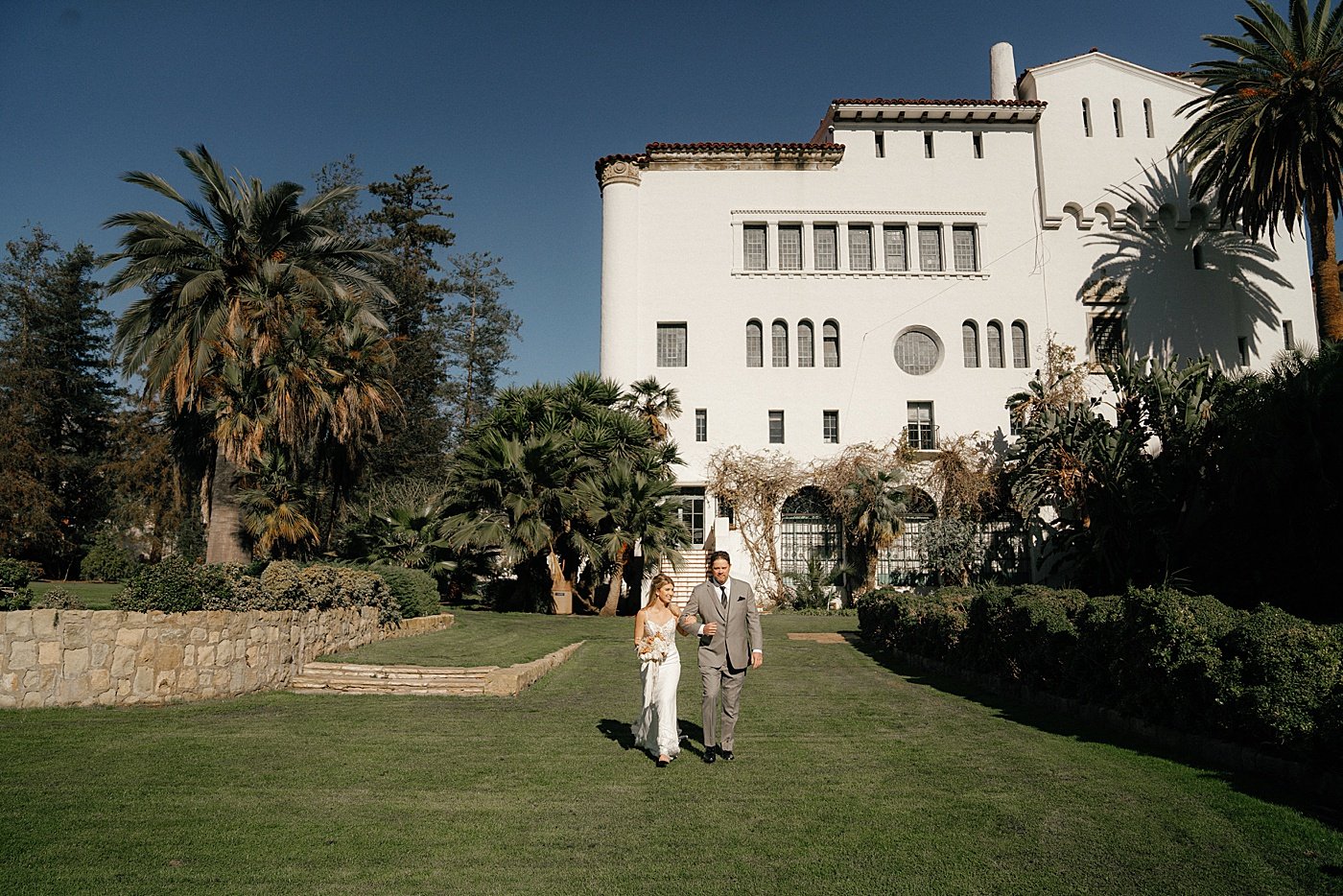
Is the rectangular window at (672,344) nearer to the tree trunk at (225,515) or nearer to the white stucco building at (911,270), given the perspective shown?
the white stucco building at (911,270)

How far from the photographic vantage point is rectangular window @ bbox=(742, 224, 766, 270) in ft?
113

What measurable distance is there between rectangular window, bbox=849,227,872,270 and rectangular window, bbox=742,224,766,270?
130 inches

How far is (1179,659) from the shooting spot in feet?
26.2

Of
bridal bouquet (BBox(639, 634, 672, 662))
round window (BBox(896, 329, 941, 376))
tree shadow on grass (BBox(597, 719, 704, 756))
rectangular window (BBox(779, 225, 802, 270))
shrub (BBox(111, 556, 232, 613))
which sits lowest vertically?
tree shadow on grass (BBox(597, 719, 704, 756))

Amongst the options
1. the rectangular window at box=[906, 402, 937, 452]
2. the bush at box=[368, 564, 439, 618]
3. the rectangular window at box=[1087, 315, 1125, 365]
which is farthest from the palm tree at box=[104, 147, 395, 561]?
the rectangular window at box=[1087, 315, 1125, 365]

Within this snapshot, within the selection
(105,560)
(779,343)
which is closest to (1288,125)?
(779,343)

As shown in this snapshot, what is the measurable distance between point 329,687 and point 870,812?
8.55m

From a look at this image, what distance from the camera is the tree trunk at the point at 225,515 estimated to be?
20.6m

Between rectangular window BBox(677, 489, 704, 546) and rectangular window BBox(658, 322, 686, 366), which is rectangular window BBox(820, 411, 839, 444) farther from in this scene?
rectangular window BBox(658, 322, 686, 366)

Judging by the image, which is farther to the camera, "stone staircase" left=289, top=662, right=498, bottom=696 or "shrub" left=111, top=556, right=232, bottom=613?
"shrub" left=111, top=556, right=232, bottom=613

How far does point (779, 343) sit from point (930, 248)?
22.4ft

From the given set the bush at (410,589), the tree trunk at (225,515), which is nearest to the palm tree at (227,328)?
the tree trunk at (225,515)

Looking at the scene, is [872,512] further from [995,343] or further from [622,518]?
[995,343]

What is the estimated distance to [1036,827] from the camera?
5.93 metres
